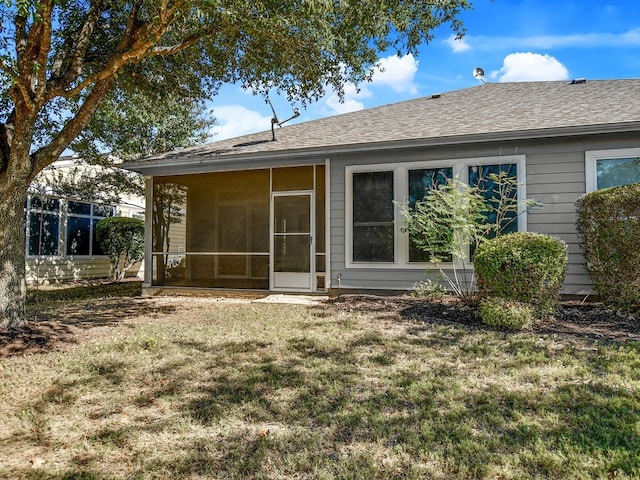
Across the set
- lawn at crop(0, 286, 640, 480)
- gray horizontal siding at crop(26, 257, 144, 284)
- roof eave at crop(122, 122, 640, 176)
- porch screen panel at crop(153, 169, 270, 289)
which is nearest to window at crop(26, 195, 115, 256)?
gray horizontal siding at crop(26, 257, 144, 284)

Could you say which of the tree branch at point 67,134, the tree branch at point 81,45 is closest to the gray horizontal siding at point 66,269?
the tree branch at point 67,134

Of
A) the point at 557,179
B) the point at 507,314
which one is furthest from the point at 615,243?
the point at 507,314

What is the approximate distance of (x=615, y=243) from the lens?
19.2 ft

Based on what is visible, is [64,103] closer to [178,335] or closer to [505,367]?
[178,335]

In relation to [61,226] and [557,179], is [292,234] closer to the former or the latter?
[557,179]

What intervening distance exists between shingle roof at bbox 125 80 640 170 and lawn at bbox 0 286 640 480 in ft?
12.5

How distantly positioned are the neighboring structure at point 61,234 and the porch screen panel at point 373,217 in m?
9.93

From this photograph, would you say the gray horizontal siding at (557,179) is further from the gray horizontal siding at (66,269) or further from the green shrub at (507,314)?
the gray horizontal siding at (66,269)

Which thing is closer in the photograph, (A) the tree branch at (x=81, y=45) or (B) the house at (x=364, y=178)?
(A) the tree branch at (x=81, y=45)

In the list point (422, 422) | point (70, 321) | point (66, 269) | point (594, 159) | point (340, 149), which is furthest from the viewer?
point (66, 269)

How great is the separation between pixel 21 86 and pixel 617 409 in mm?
6734

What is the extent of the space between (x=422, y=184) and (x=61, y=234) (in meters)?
11.6

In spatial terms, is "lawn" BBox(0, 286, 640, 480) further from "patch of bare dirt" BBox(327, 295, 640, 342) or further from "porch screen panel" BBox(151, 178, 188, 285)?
"porch screen panel" BBox(151, 178, 188, 285)

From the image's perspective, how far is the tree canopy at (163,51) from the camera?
5.25 m
